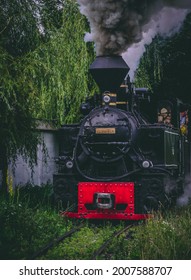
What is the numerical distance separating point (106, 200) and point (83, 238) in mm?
1566

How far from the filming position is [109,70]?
406 inches

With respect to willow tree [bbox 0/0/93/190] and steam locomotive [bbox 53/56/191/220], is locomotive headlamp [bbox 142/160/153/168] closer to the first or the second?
steam locomotive [bbox 53/56/191/220]

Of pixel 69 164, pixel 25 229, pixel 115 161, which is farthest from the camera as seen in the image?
pixel 69 164

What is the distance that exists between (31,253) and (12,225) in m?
0.98

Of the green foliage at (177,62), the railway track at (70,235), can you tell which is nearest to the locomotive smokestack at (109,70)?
the railway track at (70,235)

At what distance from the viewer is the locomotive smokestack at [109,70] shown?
10.3 meters

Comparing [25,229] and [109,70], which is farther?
[109,70]

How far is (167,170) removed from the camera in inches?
412

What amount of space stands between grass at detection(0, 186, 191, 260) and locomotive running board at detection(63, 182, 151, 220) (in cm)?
36

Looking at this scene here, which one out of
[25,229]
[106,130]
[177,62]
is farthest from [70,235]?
[177,62]

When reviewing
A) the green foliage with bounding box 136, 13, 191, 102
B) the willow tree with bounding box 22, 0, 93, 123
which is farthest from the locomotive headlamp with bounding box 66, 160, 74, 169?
the green foliage with bounding box 136, 13, 191, 102

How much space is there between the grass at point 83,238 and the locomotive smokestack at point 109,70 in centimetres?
267

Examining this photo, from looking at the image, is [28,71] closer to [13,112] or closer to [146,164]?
[13,112]

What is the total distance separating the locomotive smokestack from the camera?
Answer: 1032 centimetres
